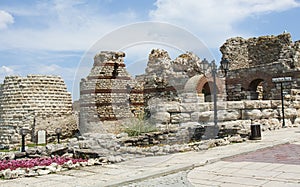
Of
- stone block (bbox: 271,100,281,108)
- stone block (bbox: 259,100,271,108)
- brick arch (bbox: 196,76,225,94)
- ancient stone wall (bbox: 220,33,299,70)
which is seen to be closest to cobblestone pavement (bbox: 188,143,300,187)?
stone block (bbox: 259,100,271,108)

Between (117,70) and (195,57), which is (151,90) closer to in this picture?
(117,70)

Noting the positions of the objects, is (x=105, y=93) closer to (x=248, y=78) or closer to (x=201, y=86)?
(x=201, y=86)

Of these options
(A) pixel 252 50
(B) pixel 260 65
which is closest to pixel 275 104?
(B) pixel 260 65

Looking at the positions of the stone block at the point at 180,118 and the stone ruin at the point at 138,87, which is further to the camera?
the stone ruin at the point at 138,87

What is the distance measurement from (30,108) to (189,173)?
1612cm

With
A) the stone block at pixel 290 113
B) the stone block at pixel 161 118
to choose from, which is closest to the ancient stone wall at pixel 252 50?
the stone block at pixel 290 113

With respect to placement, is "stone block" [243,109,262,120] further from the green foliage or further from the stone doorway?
the stone doorway

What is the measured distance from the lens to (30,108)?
2000 cm

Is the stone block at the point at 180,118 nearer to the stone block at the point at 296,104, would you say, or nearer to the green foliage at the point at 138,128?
the green foliage at the point at 138,128

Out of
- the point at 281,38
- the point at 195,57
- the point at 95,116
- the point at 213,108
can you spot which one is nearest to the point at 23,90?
the point at 95,116

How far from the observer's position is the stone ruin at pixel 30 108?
20.0 meters

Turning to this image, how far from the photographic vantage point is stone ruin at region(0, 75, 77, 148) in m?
20.0

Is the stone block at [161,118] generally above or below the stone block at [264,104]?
below

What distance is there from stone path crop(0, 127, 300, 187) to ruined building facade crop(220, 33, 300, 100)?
10114 millimetres
